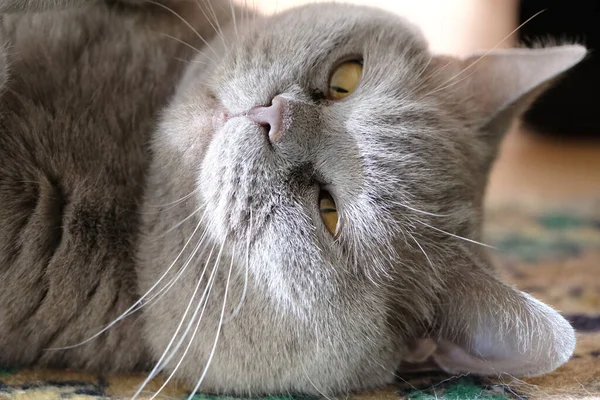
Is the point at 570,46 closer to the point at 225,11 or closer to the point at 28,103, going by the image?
the point at 225,11

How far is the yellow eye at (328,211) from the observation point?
1.05 m

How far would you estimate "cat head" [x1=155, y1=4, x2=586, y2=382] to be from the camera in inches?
39.8

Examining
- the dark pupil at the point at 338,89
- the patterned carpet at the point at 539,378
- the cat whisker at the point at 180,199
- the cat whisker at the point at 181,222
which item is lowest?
the patterned carpet at the point at 539,378

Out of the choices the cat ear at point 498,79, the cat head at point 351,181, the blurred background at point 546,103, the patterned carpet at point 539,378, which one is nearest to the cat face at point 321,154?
the cat head at point 351,181

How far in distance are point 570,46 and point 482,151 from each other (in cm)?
26

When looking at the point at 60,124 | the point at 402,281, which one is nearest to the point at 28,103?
the point at 60,124

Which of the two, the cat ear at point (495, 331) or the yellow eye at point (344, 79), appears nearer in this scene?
the cat ear at point (495, 331)

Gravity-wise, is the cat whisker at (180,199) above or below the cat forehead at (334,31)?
below

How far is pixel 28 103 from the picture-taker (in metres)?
1.11

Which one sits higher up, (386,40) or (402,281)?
(386,40)

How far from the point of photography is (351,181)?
1053mm

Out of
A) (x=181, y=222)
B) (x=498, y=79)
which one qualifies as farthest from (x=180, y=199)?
(x=498, y=79)

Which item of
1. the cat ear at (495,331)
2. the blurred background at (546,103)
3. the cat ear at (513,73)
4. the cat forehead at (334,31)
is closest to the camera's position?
the cat ear at (495,331)

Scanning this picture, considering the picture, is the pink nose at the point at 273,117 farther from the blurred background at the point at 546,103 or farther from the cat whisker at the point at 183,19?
the blurred background at the point at 546,103
